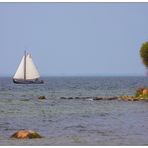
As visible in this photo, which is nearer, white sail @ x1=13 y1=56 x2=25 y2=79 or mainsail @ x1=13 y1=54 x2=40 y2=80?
mainsail @ x1=13 y1=54 x2=40 y2=80

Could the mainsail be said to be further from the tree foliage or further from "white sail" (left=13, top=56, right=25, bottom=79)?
the tree foliage

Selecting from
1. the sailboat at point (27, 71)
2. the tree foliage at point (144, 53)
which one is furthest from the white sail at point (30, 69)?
the tree foliage at point (144, 53)

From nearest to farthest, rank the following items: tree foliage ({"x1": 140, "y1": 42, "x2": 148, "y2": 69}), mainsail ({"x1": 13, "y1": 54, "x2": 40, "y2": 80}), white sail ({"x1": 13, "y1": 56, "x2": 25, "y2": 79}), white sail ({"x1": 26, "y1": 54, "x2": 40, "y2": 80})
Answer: tree foliage ({"x1": 140, "y1": 42, "x2": 148, "y2": 69}) → white sail ({"x1": 26, "y1": 54, "x2": 40, "y2": 80}) → mainsail ({"x1": 13, "y1": 54, "x2": 40, "y2": 80}) → white sail ({"x1": 13, "y1": 56, "x2": 25, "y2": 79})

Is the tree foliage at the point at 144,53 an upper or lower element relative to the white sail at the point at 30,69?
upper

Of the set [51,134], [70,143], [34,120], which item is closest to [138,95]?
[34,120]

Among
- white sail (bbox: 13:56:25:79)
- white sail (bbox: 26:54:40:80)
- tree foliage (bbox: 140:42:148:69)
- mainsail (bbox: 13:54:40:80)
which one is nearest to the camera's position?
tree foliage (bbox: 140:42:148:69)

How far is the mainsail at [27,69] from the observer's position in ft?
482

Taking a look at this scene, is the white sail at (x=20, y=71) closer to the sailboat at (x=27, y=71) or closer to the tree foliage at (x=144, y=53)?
the sailboat at (x=27, y=71)

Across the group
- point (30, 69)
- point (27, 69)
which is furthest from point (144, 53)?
point (27, 69)

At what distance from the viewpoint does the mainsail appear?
14700 cm

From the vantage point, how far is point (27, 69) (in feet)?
485

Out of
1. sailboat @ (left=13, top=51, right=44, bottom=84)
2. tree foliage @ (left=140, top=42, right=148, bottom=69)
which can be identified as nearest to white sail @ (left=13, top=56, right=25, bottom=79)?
sailboat @ (left=13, top=51, right=44, bottom=84)

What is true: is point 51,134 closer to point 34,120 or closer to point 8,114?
point 34,120

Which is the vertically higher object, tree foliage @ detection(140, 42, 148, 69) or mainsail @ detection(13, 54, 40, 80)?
tree foliage @ detection(140, 42, 148, 69)
